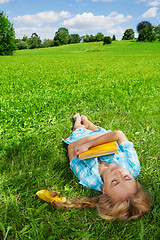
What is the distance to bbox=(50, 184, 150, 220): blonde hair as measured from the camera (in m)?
2.02

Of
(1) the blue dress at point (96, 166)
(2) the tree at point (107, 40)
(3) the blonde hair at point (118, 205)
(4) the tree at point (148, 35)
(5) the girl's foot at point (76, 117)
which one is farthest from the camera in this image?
(4) the tree at point (148, 35)

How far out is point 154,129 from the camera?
3971 millimetres

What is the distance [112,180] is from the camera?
2.31m

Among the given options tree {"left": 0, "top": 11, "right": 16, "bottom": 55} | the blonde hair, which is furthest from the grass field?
tree {"left": 0, "top": 11, "right": 16, "bottom": 55}

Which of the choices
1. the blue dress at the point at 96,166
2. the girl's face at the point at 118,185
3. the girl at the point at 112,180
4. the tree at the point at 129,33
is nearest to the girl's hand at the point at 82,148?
the girl at the point at 112,180

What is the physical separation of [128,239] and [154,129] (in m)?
2.54

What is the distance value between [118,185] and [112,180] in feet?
0.42

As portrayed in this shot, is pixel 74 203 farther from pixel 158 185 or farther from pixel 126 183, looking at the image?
pixel 158 185

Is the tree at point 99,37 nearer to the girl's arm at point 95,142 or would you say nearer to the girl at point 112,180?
the girl at point 112,180

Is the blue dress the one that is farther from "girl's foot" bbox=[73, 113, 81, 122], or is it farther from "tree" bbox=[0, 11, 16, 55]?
"tree" bbox=[0, 11, 16, 55]

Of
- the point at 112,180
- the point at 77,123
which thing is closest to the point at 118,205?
the point at 112,180

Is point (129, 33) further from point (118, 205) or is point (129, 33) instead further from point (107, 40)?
point (118, 205)

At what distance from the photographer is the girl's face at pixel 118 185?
213 cm

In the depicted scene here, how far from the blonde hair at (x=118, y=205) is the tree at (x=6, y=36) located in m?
45.4
